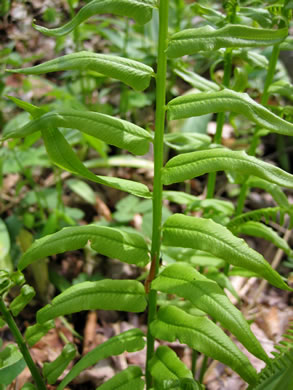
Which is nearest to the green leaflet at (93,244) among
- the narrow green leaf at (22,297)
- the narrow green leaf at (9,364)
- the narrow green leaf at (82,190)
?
the narrow green leaf at (22,297)

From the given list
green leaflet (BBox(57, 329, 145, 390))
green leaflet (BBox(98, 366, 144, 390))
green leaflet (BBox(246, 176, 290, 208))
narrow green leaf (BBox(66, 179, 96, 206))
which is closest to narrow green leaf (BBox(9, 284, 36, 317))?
green leaflet (BBox(57, 329, 145, 390))

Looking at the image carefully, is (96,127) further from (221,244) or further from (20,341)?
(20,341)

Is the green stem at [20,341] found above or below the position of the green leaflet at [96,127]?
below

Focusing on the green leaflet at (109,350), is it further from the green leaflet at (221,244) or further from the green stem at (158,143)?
the green leaflet at (221,244)

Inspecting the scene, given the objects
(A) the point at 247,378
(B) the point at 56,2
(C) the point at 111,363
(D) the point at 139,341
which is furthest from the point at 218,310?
(B) the point at 56,2

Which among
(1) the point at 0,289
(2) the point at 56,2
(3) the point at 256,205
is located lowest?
(3) the point at 256,205

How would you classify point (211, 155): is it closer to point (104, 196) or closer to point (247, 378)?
point (247, 378)

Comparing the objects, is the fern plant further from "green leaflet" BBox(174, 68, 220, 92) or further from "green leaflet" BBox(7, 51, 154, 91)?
"green leaflet" BBox(174, 68, 220, 92)
